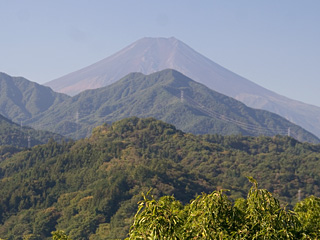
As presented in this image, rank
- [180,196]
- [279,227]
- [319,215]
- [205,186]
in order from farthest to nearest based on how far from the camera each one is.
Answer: [205,186] < [180,196] < [319,215] < [279,227]

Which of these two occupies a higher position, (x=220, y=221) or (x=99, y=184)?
(x=220, y=221)

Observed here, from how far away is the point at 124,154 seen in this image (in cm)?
17850

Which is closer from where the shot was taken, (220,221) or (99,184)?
(220,221)

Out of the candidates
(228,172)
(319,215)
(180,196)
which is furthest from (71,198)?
(319,215)

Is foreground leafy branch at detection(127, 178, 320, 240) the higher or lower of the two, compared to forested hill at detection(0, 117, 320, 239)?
higher

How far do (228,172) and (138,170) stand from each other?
2196 inches

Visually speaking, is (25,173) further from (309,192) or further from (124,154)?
(309,192)

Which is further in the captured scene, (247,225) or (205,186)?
(205,186)

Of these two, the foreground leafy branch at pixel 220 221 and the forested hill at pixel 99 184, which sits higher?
the foreground leafy branch at pixel 220 221

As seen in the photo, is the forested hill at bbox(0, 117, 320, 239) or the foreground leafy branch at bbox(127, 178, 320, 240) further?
the forested hill at bbox(0, 117, 320, 239)

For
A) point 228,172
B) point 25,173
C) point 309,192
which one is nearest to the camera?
point 25,173

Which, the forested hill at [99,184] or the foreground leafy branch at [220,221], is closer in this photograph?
the foreground leafy branch at [220,221]

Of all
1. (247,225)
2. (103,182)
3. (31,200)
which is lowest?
(31,200)

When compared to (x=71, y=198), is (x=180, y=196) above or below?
above
